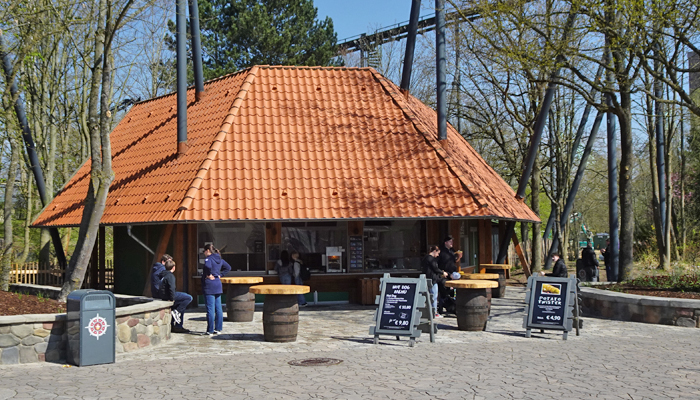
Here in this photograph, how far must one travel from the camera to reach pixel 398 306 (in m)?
12.5

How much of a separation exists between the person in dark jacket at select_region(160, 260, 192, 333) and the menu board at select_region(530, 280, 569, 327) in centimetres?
636

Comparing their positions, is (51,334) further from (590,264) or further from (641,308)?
(590,264)

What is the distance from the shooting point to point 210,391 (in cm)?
846

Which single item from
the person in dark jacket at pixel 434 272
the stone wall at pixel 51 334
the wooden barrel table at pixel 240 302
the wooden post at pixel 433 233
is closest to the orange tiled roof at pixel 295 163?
the wooden post at pixel 433 233

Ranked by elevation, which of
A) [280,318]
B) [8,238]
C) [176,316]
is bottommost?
[176,316]

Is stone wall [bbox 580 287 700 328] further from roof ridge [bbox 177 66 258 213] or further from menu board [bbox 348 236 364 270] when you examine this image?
roof ridge [bbox 177 66 258 213]

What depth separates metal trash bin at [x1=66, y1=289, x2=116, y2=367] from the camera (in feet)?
34.3

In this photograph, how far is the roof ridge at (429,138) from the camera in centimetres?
1810

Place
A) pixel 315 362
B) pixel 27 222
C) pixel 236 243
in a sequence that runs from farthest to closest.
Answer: pixel 27 222, pixel 236 243, pixel 315 362

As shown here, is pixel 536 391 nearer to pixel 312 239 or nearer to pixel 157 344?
pixel 157 344

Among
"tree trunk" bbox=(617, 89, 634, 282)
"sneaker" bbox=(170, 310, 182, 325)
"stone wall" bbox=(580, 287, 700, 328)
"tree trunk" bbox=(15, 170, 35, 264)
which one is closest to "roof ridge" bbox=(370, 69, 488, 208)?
"stone wall" bbox=(580, 287, 700, 328)

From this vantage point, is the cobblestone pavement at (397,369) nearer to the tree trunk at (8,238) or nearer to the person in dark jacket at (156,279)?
the person in dark jacket at (156,279)

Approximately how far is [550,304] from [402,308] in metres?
2.74

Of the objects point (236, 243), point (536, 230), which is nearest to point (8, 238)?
point (236, 243)
